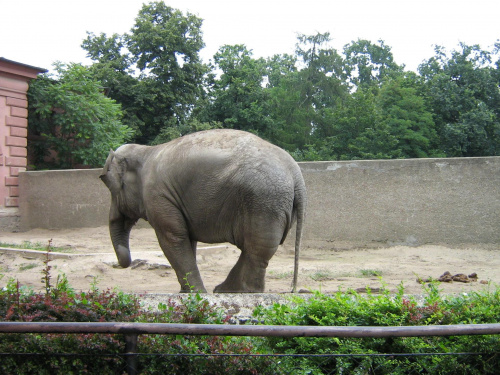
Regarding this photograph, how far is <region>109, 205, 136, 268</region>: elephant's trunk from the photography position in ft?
23.2

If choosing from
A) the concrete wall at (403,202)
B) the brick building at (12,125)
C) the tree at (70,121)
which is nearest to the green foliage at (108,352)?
the concrete wall at (403,202)

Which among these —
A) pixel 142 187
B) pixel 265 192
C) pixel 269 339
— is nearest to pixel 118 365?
pixel 269 339

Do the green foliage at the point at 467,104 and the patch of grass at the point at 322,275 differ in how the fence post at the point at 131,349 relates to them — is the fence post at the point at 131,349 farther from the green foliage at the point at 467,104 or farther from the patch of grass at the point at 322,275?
the green foliage at the point at 467,104

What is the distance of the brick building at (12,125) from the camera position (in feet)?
50.5

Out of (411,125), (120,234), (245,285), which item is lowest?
(245,285)

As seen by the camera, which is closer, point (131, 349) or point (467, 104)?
point (131, 349)

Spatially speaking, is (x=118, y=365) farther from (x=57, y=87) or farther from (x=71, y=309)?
(x=57, y=87)

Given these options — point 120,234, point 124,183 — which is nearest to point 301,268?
point 120,234

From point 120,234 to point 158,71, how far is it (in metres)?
22.3

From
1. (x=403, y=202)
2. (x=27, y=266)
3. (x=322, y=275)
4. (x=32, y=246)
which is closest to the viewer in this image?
(x=322, y=275)

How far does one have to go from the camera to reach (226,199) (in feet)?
18.8

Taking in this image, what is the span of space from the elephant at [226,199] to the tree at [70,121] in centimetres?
1201

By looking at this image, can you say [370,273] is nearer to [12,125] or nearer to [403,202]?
[403,202]

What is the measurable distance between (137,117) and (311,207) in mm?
17839
